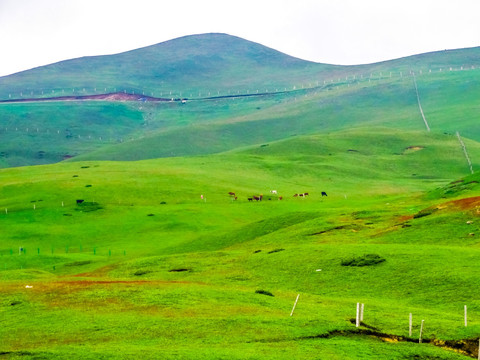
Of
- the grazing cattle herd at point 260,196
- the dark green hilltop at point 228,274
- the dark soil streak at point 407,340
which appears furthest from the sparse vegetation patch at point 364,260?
the grazing cattle herd at point 260,196

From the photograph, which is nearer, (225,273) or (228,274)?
(228,274)

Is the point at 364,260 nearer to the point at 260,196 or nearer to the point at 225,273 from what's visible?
the point at 225,273

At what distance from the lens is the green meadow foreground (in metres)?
30.2

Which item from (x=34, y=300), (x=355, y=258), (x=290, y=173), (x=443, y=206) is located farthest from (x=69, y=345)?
(x=290, y=173)

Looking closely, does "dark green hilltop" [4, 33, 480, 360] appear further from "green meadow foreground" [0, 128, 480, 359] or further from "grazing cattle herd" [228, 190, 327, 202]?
"grazing cattle herd" [228, 190, 327, 202]

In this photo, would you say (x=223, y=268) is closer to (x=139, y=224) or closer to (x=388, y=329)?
(x=388, y=329)

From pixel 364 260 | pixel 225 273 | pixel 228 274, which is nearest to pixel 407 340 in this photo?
pixel 364 260

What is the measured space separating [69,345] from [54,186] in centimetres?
9926

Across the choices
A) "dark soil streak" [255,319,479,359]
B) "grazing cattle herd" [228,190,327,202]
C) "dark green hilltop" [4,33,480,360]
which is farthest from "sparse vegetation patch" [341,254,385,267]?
"grazing cattle herd" [228,190,327,202]

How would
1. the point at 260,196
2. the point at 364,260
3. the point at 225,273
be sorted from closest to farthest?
the point at 364,260 → the point at 225,273 → the point at 260,196

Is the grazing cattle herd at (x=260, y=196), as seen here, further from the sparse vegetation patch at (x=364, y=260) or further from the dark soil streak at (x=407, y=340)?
the dark soil streak at (x=407, y=340)

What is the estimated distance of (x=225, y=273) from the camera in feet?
179

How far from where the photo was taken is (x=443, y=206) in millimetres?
65562

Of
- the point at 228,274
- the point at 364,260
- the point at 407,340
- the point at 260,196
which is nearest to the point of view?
the point at 407,340
